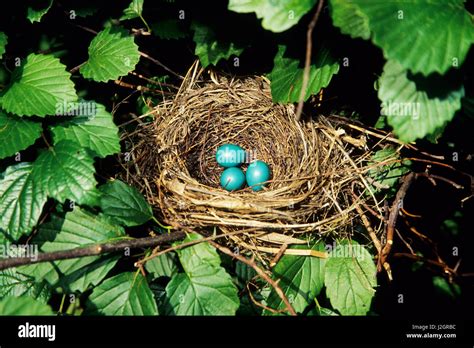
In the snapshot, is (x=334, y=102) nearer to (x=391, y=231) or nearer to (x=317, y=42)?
(x=317, y=42)

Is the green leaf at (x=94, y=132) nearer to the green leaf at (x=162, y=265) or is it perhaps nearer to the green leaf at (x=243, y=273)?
the green leaf at (x=162, y=265)

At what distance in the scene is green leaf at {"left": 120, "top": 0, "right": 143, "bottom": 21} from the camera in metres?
2.11

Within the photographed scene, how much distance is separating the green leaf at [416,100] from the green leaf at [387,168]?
1.86 ft

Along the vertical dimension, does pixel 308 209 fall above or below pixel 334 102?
below

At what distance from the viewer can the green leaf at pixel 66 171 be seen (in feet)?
5.91

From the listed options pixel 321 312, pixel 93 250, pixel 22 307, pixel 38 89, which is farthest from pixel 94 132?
pixel 321 312

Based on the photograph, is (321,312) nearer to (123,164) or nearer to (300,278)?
(300,278)

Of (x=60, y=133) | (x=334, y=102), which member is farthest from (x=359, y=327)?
(x=60, y=133)

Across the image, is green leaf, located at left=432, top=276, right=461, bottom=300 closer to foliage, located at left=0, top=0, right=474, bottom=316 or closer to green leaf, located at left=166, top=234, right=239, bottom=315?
foliage, located at left=0, top=0, right=474, bottom=316

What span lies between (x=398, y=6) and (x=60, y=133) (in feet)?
4.48

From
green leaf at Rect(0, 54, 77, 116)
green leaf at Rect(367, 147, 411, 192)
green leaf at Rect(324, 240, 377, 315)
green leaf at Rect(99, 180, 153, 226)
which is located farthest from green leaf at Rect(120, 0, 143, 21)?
green leaf at Rect(324, 240, 377, 315)

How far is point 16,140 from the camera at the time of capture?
75.7 inches

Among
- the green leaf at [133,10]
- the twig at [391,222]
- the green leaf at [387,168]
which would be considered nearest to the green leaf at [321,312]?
the twig at [391,222]

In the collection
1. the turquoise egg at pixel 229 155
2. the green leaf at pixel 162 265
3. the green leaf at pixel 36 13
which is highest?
the green leaf at pixel 36 13
